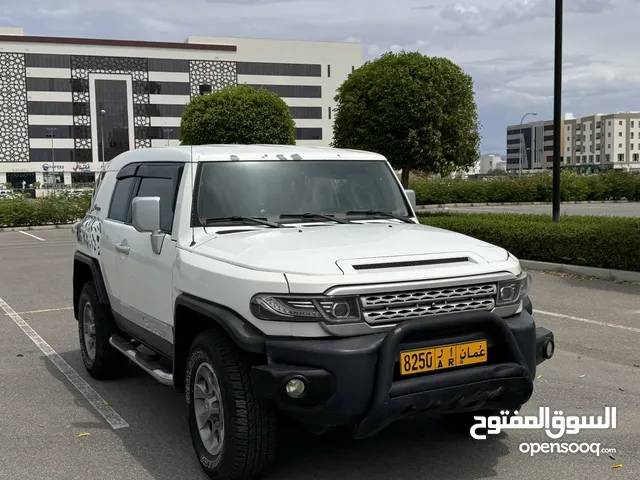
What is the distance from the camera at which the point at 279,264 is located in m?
3.66

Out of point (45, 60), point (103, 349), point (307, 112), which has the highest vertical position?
point (45, 60)

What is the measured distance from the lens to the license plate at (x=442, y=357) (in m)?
3.54

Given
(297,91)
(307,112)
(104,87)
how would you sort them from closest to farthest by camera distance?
(104,87)
(297,91)
(307,112)

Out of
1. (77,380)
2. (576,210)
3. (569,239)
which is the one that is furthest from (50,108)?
(77,380)

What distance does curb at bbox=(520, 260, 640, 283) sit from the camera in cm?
1088

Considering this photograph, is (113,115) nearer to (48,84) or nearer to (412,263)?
(48,84)

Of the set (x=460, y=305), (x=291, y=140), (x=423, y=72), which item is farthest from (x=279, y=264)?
(x=291, y=140)

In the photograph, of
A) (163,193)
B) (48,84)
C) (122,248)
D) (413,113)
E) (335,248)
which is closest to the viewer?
(335,248)

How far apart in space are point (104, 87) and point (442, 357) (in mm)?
87296

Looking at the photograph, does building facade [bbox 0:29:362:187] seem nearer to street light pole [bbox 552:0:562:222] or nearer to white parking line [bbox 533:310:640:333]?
street light pole [bbox 552:0:562:222]

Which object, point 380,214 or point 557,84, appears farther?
point 557,84

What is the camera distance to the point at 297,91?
94.5 m

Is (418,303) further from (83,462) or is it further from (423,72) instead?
(423,72)

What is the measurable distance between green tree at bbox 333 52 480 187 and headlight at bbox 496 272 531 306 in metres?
17.4
